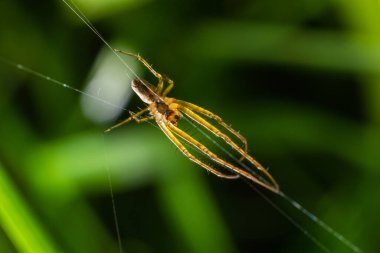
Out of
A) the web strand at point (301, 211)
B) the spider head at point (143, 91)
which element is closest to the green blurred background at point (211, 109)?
the web strand at point (301, 211)

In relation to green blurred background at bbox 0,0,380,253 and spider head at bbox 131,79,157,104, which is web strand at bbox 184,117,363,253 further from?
spider head at bbox 131,79,157,104

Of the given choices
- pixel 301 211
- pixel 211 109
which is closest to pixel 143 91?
pixel 211 109

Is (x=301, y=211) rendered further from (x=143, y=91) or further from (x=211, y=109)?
(x=143, y=91)

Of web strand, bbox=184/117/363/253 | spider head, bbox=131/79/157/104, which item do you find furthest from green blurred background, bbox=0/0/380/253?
spider head, bbox=131/79/157/104

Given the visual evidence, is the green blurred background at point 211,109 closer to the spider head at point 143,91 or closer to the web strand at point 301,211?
the web strand at point 301,211

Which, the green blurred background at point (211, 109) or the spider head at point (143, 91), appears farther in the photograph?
the green blurred background at point (211, 109)

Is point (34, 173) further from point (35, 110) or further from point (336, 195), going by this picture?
point (336, 195)

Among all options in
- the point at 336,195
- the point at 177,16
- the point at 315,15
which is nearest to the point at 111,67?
the point at 177,16
